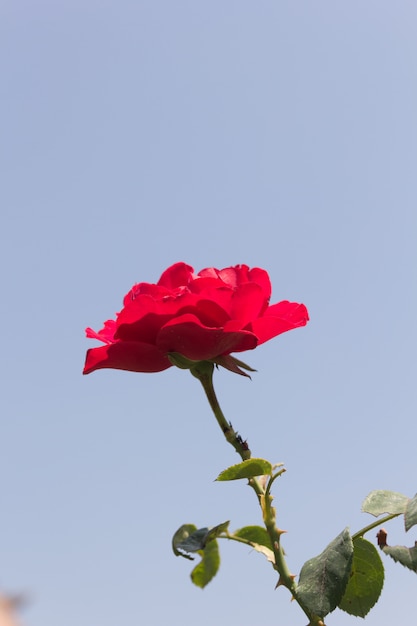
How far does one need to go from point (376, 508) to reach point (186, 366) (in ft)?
1.71

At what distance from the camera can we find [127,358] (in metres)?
1.85

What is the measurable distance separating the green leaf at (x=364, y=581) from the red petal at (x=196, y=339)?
0.54 meters

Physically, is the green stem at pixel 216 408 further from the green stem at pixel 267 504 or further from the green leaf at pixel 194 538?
the green leaf at pixel 194 538

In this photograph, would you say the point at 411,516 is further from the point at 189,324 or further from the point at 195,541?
the point at 189,324

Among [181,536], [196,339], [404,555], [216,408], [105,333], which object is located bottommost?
[404,555]

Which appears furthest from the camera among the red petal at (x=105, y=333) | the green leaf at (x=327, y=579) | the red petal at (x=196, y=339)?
the red petal at (x=105, y=333)

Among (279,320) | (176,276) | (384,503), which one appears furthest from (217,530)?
(176,276)

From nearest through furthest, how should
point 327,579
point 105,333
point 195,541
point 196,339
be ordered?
point 327,579, point 195,541, point 196,339, point 105,333

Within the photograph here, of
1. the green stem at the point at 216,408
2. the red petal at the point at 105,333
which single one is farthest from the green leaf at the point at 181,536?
the red petal at the point at 105,333

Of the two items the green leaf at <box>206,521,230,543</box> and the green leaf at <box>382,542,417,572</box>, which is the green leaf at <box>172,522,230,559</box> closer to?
the green leaf at <box>206,521,230,543</box>

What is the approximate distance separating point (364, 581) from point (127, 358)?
750 mm

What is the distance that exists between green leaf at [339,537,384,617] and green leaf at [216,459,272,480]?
34 cm

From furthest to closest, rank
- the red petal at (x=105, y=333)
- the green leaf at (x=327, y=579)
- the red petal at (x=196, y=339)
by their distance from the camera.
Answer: the red petal at (x=105, y=333) → the red petal at (x=196, y=339) → the green leaf at (x=327, y=579)

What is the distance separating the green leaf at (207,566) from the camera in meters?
1.86
